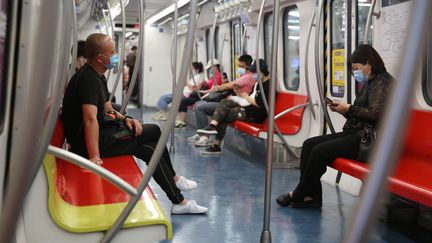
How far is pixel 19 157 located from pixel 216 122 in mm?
5997

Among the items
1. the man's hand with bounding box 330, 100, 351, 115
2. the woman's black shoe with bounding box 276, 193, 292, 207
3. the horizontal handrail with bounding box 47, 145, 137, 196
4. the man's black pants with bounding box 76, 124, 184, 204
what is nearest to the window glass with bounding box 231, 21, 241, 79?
the woman's black shoe with bounding box 276, 193, 292, 207

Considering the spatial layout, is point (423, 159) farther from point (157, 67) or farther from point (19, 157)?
point (157, 67)

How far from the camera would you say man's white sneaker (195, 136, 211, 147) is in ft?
25.3

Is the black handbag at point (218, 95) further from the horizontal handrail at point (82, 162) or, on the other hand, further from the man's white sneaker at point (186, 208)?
the horizontal handrail at point (82, 162)

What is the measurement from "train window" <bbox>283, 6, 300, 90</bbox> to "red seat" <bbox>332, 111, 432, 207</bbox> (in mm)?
3104

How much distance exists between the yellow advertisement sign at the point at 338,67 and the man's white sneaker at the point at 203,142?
2620 mm

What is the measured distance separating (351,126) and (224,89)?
4.16 meters

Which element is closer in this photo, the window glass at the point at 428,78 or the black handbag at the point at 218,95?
the window glass at the point at 428,78

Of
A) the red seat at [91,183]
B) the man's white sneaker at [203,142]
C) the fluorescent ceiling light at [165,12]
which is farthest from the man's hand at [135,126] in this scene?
the fluorescent ceiling light at [165,12]

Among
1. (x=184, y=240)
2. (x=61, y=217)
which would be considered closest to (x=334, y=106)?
(x=184, y=240)

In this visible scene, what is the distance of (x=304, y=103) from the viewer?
6164mm

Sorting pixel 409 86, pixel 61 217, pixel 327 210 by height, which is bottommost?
pixel 327 210

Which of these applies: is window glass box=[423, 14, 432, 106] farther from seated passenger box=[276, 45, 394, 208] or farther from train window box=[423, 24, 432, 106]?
seated passenger box=[276, 45, 394, 208]

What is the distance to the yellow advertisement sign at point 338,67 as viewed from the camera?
5.46m
